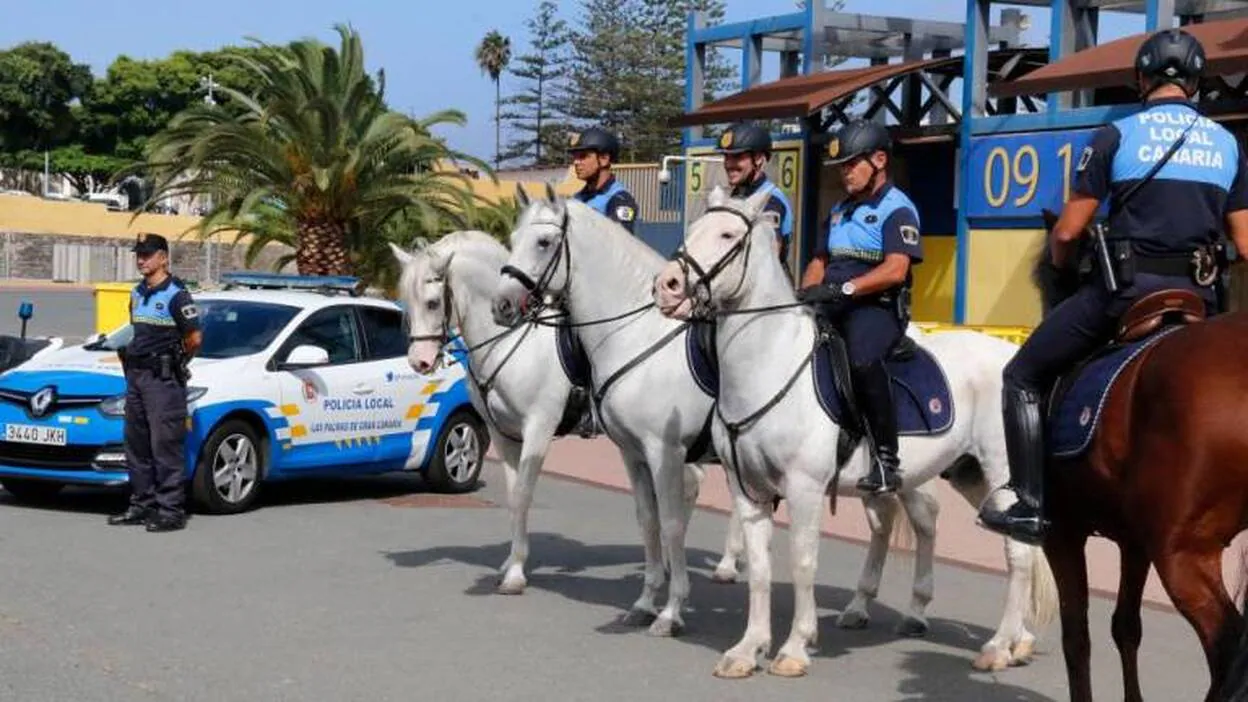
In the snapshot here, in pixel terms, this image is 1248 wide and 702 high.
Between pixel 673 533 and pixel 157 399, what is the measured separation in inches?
187

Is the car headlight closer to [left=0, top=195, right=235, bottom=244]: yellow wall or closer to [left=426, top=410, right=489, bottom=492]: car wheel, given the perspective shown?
[left=426, top=410, right=489, bottom=492]: car wheel

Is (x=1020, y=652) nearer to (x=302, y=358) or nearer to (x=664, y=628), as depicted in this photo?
(x=664, y=628)

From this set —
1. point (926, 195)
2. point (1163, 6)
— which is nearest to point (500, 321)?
point (1163, 6)

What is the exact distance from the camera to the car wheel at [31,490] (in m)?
14.0

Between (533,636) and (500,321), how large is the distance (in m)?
1.73

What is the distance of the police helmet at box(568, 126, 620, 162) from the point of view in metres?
10.9

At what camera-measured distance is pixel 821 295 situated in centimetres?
841

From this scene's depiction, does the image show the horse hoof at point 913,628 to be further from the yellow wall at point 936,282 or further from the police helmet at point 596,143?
the yellow wall at point 936,282

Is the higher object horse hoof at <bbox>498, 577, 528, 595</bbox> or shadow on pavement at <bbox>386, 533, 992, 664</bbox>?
horse hoof at <bbox>498, 577, 528, 595</bbox>

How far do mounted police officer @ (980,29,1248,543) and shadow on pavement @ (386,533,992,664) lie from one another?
1953 mm

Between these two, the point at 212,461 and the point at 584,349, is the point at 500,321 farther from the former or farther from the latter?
the point at 212,461

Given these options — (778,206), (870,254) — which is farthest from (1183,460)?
(778,206)

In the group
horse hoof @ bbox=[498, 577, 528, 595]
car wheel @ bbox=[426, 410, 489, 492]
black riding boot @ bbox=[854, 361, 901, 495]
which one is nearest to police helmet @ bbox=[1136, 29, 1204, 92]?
black riding boot @ bbox=[854, 361, 901, 495]

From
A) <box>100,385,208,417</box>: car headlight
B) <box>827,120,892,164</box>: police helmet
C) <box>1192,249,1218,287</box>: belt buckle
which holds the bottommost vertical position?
<box>100,385,208,417</box>: car headlight
